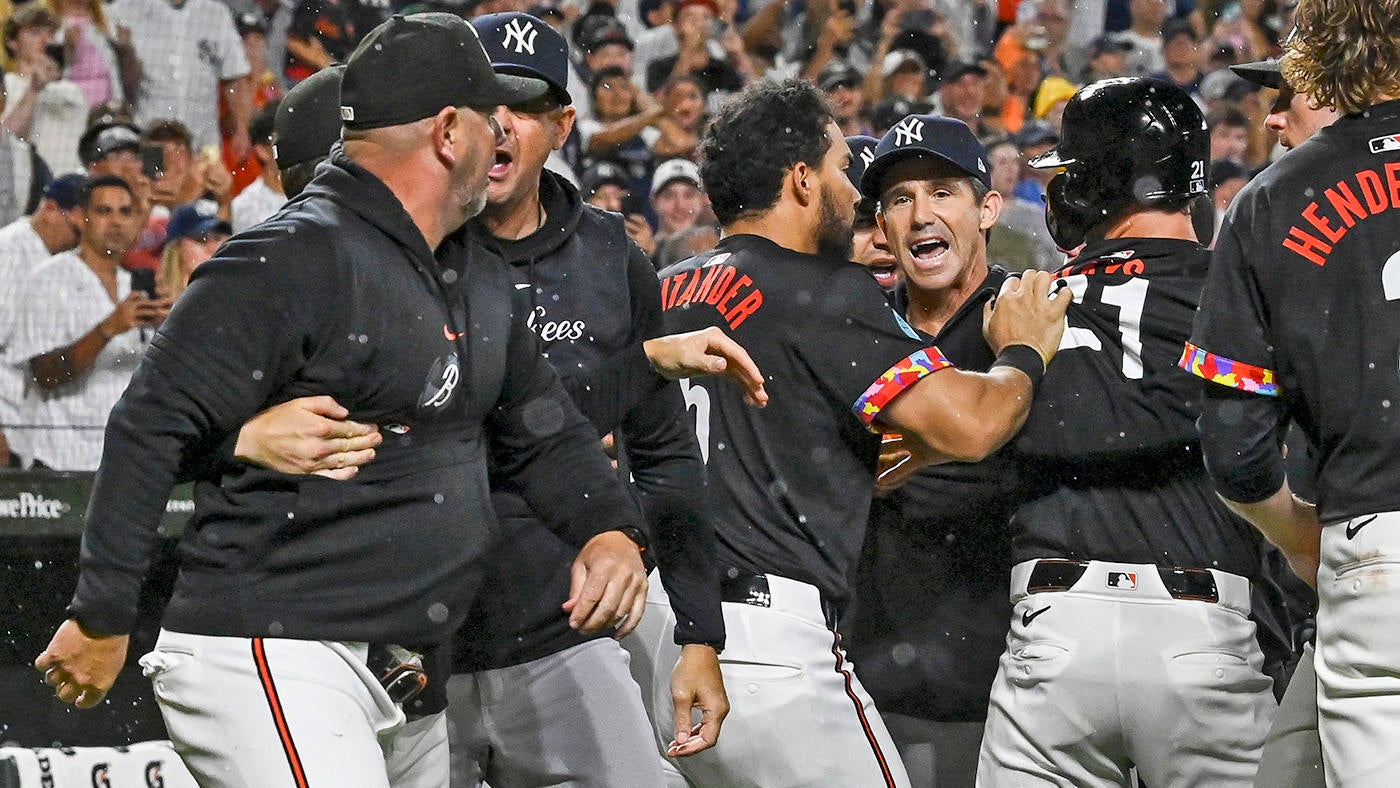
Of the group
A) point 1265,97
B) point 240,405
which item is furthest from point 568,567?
point 1265,97

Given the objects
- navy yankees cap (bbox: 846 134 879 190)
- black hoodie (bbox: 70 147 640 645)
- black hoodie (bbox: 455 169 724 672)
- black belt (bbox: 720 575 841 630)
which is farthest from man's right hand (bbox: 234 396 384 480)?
navy yankees cap (bbox: 846 134 879 190)

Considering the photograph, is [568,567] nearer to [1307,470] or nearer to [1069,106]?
[1069,106]

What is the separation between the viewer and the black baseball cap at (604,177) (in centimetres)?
870

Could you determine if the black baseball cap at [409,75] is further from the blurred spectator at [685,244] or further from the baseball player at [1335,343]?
the blurred spectator at [685,244]

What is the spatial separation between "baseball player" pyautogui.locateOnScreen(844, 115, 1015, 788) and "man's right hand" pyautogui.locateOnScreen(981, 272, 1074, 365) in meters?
0.32

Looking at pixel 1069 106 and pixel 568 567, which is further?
pixel 1069 106

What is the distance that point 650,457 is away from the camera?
369 cm

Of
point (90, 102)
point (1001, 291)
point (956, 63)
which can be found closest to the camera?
point (1001, 291)

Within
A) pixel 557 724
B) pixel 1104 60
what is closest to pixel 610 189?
pixel 1104 60

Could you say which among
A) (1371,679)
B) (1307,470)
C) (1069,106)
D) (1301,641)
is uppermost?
(1069,106)

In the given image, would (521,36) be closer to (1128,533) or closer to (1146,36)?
(1128,533)

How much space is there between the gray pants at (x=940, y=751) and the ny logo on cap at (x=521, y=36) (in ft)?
6.52

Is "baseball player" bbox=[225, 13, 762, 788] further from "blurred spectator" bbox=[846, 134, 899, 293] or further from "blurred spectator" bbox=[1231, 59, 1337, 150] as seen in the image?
"blurred spectator" bbox=[1231, 59, 1337, 150]

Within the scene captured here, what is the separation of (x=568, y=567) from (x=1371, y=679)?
167 cm
